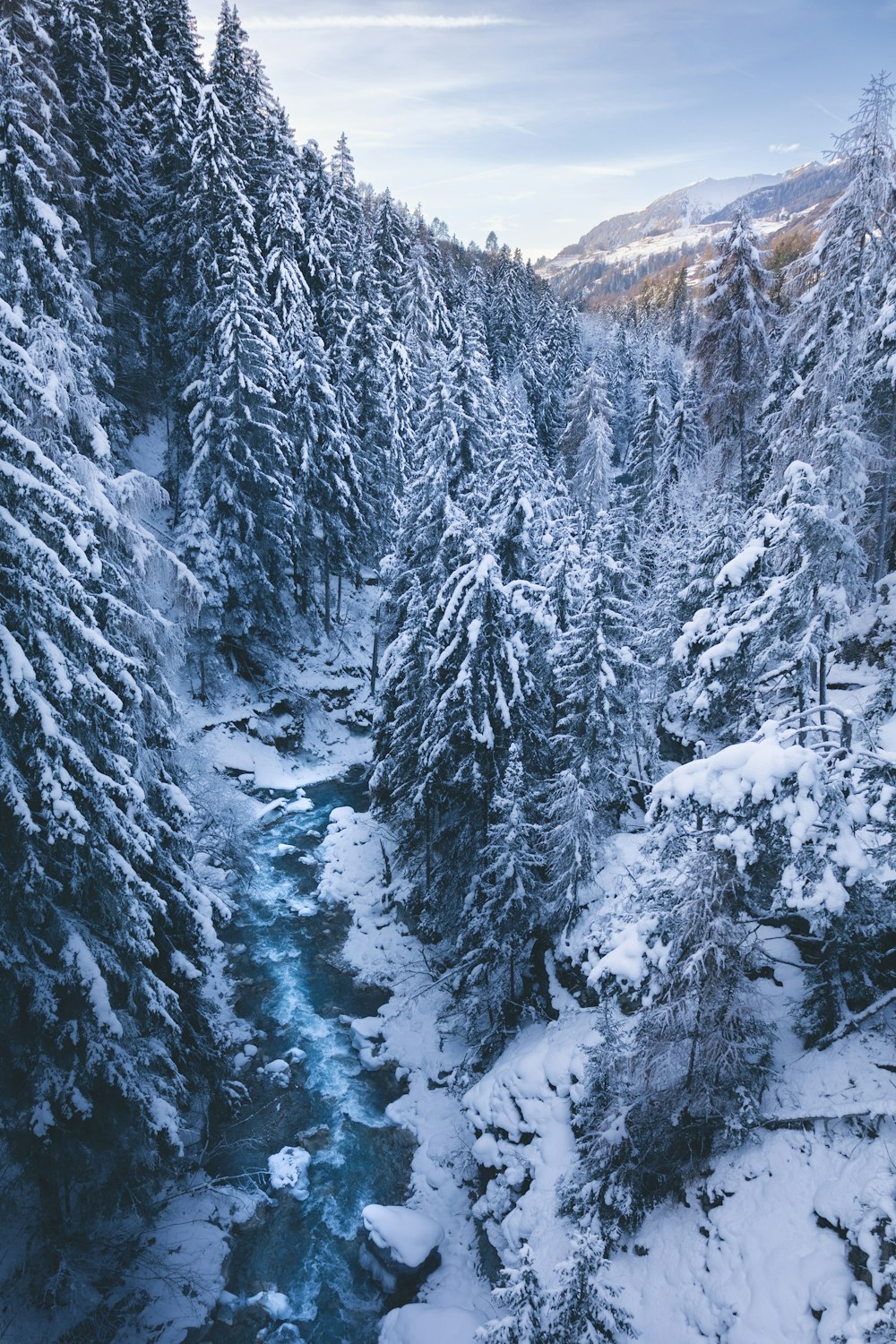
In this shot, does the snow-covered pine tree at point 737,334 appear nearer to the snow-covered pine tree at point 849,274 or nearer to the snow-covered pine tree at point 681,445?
the snow-covered pine tree at point 849,274

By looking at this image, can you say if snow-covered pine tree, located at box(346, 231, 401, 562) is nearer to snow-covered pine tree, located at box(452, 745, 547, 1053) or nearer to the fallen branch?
snow-covered pine tree, located at box(452, 745, 547, 1053)

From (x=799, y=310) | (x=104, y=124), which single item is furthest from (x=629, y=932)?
(x=104, y=124)

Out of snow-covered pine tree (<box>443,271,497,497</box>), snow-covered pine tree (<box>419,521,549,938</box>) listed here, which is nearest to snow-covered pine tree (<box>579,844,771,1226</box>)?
snow-covered pine tree (<box>419,521,549,938</box>)

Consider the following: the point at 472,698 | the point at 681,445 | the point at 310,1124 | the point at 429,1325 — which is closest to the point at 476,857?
the point at 472,698

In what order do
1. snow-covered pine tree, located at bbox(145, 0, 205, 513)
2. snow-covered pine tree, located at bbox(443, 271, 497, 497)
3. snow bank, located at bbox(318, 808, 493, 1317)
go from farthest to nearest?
snow-covered pine tree, located at bbox(145, 0, 205, 513)
snow-covered pine tree, located at bbox(443, 271, 497, 497)
snow bank, located at bbox(318, 808, 493, 1317)

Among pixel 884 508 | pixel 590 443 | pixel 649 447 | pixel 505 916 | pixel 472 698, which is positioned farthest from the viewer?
pixel 649 447

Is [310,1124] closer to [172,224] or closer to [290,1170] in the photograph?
[290,1170]
